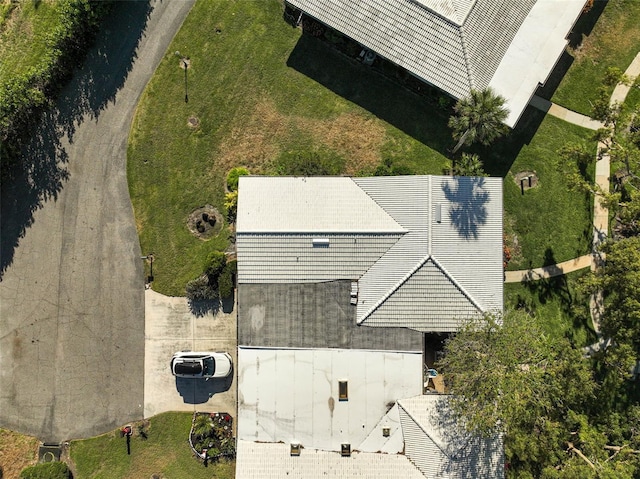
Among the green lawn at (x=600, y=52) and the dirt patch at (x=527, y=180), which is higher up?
the green lawn at (x=600, y=52)

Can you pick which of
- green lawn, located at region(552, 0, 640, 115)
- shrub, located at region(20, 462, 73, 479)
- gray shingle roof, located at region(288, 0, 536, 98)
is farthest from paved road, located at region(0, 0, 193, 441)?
green lawn, located at region(552, 0, 640, 115)

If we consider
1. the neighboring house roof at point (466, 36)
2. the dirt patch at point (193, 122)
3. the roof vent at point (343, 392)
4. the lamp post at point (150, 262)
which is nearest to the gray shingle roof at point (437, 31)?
the neighboring house roof at point (466, 36)

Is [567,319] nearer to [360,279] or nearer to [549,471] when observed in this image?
[549,471]

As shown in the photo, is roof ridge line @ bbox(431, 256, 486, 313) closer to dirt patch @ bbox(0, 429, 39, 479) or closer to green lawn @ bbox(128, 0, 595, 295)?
green lawn @ bbox(128, 0, 595, 295)

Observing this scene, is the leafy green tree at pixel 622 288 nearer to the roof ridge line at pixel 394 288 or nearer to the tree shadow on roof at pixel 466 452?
the tree shadow on roof at pixel 466 452

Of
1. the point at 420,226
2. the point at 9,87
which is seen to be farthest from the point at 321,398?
the point at 9,87

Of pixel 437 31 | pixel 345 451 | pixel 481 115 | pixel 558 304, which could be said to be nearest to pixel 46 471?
pixel 345 451

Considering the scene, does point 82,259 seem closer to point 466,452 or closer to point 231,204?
point 231,204
